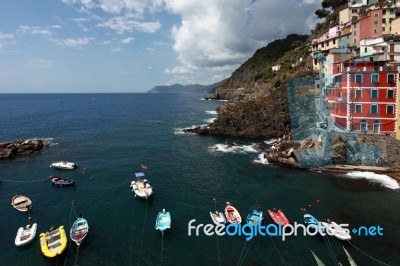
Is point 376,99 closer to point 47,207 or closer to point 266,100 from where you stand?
point 266,100

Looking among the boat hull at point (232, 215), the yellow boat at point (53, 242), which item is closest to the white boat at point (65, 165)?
the yellow boat at point (53, 242)

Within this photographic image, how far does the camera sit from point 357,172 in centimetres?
5016

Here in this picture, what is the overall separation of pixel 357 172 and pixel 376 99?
43.9 feet

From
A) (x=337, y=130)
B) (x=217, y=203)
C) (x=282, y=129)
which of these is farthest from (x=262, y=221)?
(x=282, y=129)

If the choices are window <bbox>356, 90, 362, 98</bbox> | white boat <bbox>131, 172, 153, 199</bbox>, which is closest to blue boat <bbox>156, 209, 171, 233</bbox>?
white boat <bbox>131, 172, 153, 199</bbox>

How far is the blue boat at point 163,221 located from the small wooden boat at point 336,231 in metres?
18.6

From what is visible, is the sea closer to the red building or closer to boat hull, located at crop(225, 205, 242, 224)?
boat hull, located at crop(225, 205, 242, 224)

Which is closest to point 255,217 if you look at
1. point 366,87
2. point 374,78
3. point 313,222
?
point 313,222

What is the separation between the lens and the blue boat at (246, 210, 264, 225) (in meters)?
35.5

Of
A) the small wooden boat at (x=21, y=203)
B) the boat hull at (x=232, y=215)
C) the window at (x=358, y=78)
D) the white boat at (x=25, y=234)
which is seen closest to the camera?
the white boat at (x=25, y=234)

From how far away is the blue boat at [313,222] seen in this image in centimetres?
3277

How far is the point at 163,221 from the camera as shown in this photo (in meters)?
35.5

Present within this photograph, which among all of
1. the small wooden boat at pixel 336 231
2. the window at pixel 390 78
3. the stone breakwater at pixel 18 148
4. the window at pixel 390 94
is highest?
the window at pixel 390 78

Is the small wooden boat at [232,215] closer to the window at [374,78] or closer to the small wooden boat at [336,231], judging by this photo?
the small wooden boat at [336,231]
